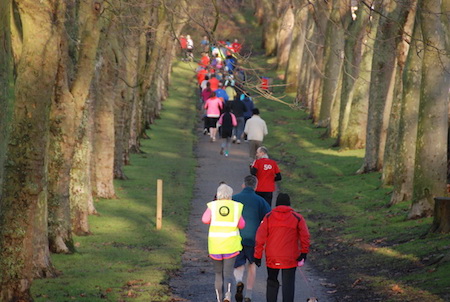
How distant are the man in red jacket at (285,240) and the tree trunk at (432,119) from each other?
778 cm

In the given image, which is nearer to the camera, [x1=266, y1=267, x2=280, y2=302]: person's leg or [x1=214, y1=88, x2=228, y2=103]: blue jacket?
[x1=266, y1=267, x2=280, y2=302]: person's leg

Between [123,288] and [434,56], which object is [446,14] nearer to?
[434,56]

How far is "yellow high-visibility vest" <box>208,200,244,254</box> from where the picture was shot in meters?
12.6

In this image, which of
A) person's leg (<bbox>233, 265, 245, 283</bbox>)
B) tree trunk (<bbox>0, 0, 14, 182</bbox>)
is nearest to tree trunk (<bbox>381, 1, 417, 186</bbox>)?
person's leg (<bbox>233, 265, 245, 283</bbox>)

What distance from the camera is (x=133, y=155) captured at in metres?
34.5

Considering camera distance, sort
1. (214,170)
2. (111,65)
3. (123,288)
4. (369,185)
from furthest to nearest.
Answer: (214,170) → (369,185) → (111,65) → (123,288)

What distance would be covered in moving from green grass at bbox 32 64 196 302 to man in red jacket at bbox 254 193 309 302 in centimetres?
225

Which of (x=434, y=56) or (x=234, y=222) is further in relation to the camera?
(x=434, y=56)

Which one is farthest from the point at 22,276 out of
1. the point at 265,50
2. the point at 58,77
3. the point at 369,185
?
the point at 265,50

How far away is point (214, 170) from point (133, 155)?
5.12 m

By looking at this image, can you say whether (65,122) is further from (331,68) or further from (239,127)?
(331,68)

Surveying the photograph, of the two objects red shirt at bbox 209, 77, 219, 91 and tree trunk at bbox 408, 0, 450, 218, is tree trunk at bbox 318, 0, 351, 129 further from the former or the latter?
tree trunk at bbox 408, 0, 450, 218

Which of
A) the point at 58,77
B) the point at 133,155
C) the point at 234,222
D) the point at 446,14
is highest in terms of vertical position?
the point at 446,14

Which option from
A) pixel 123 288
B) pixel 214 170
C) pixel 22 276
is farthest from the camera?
pixel 214 170
